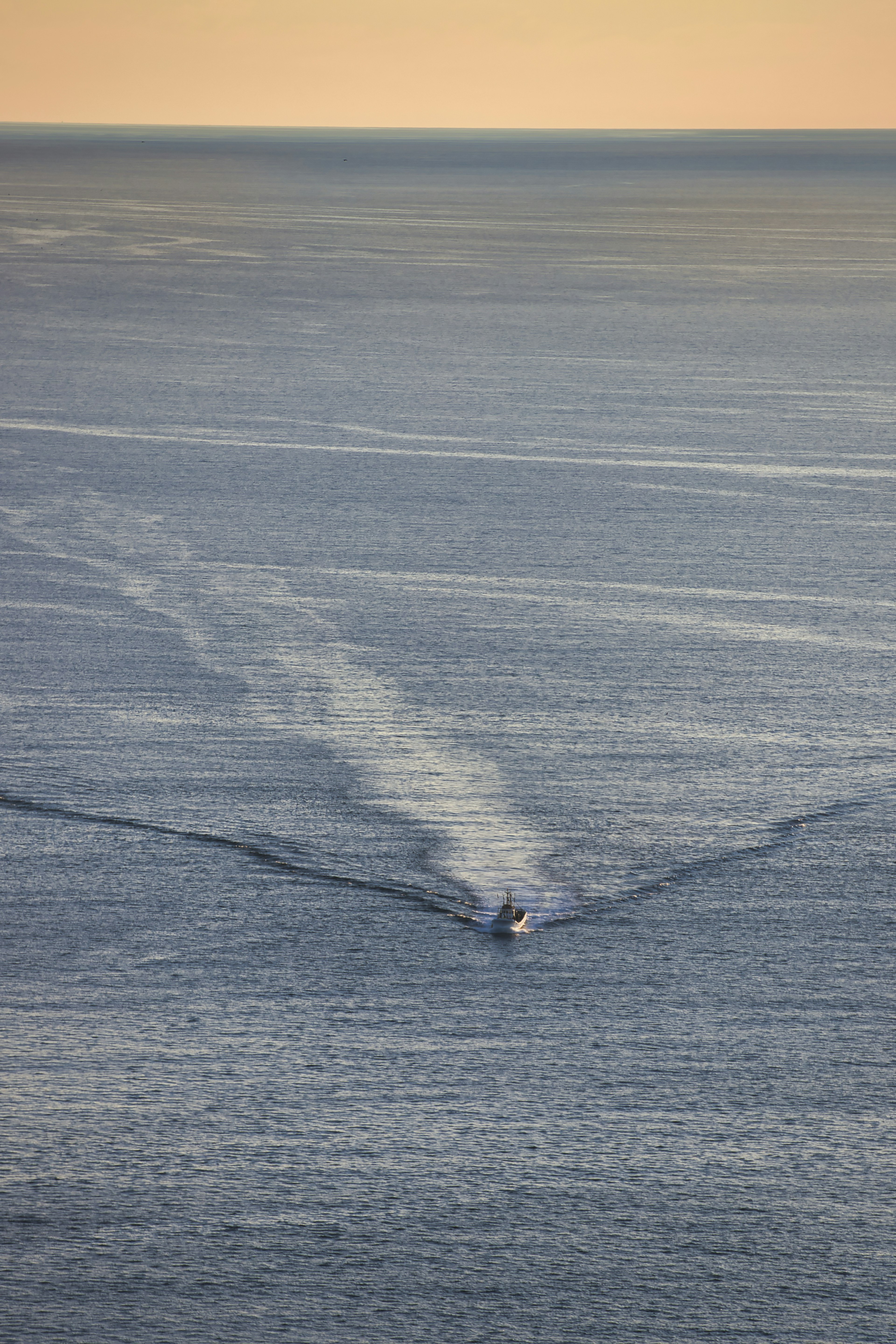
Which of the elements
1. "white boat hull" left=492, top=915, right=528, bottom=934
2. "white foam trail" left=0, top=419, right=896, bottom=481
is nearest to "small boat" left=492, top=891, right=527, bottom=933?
"white boat hull" left=492, top=915, right=528, bottom=934

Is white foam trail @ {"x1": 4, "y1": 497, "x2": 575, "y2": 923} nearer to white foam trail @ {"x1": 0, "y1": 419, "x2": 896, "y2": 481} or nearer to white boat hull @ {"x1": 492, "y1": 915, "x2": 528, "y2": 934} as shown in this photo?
white boat hull @ {"x1": 492, "y1": 915, "x2": 528, "y2": 934}

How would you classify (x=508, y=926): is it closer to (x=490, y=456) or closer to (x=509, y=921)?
(x=509, y=921)

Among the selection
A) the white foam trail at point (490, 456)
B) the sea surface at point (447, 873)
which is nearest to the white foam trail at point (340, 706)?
the sea surface at point (447, 873)

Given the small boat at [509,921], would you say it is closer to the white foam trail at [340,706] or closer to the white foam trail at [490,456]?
the white foam trail at [340,706]

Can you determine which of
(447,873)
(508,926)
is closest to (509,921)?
(508,926)

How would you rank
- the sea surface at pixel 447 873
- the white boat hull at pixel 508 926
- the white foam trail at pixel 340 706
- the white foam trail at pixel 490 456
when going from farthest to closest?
the white foam trail at pixel 490 456 → the white foam trail at pixel 340 706 → the white boat hull at pixel 508 926 → the sea surface at pixel 447 873

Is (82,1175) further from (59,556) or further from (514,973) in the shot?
(59,556)
